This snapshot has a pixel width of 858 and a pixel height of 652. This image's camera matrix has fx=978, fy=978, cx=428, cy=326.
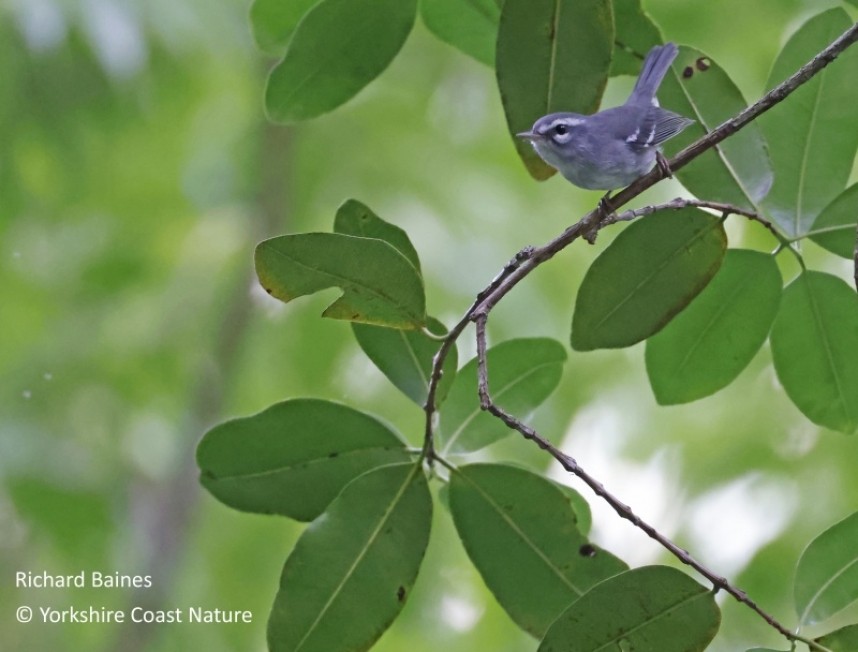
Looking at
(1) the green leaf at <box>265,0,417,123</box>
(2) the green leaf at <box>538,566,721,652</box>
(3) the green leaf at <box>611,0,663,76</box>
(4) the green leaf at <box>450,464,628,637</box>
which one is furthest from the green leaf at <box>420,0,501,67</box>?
(2) the green leaf at <box>538,566,721,652</box>

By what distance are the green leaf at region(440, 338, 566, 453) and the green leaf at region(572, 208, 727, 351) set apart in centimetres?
18

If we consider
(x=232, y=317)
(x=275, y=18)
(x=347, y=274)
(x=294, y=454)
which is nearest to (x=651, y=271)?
(x=347, y=274)

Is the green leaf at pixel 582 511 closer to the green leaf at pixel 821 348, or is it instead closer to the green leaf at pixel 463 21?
the green leaf at pixel 821 348

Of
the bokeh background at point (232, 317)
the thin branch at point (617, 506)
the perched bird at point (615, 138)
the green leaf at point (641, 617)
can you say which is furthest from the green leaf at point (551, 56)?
the bokeh background at point (232, 317)

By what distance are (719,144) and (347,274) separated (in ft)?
1.60

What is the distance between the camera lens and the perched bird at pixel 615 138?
3.76 ft

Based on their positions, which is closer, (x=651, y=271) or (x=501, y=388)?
(x=651, y=271)

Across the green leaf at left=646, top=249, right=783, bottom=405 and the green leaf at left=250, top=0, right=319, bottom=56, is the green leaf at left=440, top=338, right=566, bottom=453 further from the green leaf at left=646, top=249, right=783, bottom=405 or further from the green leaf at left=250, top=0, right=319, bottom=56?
the green leaf at left=250, top=0, right=319, bottom=56

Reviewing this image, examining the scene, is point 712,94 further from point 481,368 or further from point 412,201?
point 412,201

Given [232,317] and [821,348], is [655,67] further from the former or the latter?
[232,317]

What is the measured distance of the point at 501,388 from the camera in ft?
4.13

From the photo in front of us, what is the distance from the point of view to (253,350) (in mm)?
3117

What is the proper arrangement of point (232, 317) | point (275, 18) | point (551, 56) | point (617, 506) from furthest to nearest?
point (232, 317)
point (275, 18)
point (551, 56)
point (617, 506)

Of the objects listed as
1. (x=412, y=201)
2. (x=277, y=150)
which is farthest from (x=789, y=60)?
(x=277, y=150)
